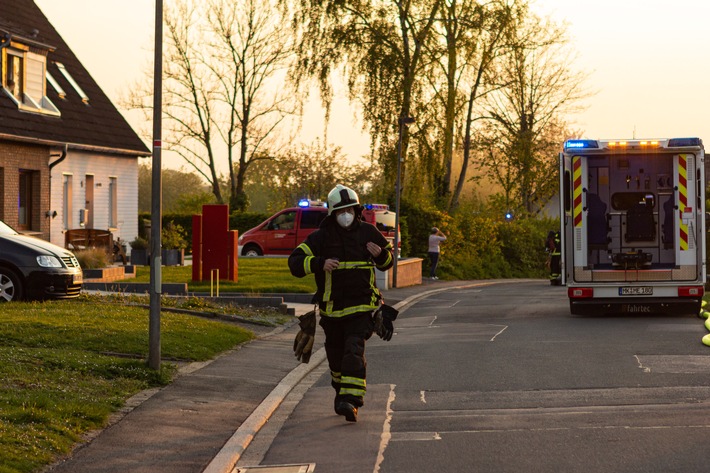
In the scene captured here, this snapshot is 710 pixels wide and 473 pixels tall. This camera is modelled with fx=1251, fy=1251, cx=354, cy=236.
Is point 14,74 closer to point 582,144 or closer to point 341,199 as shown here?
point 582,144

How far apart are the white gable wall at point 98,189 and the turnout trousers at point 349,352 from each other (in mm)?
26639

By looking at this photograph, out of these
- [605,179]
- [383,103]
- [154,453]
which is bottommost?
[154,453]

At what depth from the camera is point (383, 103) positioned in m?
43.7

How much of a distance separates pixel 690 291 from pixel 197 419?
40.6ft

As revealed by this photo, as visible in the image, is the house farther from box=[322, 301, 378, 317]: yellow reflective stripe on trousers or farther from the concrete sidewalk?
box=[322, 301, 378, 317]: yellow reflective stripe on trousers

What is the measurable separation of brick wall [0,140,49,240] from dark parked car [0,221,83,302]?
12414 millimetres

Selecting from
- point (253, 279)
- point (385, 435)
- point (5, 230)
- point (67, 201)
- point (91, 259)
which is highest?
point (67, 201)

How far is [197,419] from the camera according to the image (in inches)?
401

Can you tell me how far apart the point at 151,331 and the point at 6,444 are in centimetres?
430

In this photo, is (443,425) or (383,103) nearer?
(443,425)

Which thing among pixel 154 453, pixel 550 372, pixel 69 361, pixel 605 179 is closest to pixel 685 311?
pixel 605 179

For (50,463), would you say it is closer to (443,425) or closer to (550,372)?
(443,425)

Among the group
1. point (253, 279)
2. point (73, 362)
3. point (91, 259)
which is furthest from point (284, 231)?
point (73, 362)

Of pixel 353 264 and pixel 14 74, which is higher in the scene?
pixel 14 74
